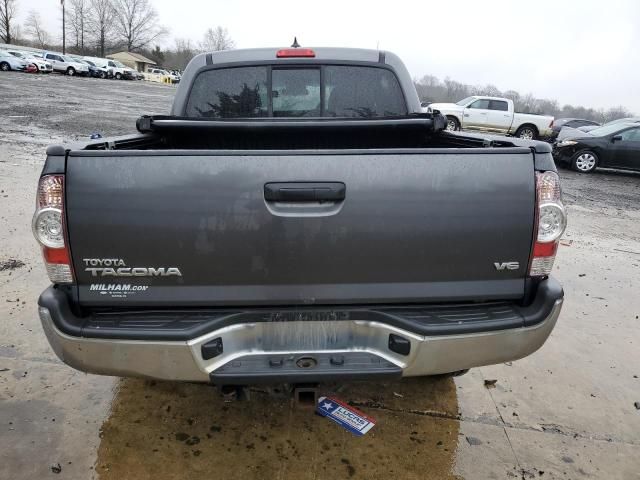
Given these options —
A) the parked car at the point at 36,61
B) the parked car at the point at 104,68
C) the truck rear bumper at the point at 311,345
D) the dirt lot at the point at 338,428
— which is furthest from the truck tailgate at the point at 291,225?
the parked car at the point at 104,68

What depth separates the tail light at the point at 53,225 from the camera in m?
1.92

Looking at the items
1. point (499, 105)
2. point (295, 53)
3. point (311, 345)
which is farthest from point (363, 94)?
point (499, 105)

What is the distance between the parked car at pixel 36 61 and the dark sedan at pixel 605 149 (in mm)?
49944

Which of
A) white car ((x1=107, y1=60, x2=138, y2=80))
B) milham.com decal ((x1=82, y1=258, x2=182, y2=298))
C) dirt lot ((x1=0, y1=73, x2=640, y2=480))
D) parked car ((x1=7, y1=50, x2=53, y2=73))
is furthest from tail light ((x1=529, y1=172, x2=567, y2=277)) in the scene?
white car ((x1=107, y1=60, x2=138, y2=80))

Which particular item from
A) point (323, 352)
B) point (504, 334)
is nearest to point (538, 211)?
point (504, 334)

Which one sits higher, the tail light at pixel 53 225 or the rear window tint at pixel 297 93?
the rear window tint at pixel 297 93

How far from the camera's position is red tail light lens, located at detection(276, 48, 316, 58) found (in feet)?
12.3

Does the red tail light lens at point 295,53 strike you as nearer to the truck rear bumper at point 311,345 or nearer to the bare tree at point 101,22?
the truck rear bumper at point 311,345

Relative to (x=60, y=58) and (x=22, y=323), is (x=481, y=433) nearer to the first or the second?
(x=22, y=323)

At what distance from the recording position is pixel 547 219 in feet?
6.74

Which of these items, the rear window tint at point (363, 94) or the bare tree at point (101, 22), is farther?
the bare tree at point (101, 22)

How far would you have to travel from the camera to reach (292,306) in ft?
6.91

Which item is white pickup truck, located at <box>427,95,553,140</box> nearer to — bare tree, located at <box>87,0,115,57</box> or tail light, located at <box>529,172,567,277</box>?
tail light, located at <box>529,172,567,277</box>

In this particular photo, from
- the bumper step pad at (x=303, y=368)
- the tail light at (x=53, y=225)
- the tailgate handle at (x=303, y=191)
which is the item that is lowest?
the bumper step pad at (x=303, y=368)
